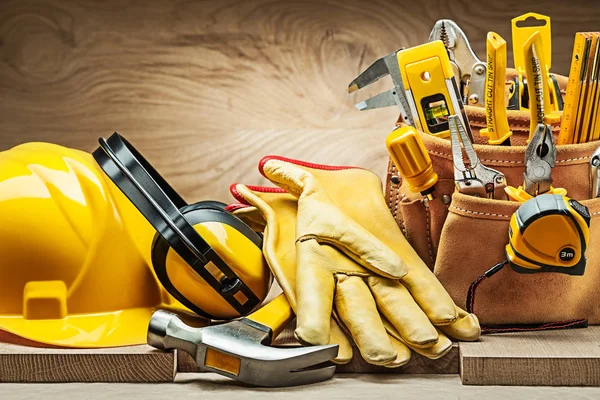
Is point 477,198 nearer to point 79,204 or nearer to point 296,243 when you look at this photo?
point 296,243

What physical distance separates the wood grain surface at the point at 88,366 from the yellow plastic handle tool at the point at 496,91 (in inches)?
17.4

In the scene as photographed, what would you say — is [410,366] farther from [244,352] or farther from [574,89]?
[574,89]

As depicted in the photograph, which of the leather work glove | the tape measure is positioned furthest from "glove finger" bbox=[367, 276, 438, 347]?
the tape measure

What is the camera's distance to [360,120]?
4.70ft

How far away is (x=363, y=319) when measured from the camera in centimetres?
88

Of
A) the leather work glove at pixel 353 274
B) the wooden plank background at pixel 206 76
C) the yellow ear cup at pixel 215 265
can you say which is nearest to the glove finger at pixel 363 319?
the leather work glove at pixel 353 274

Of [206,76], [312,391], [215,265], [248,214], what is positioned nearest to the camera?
[312,391]

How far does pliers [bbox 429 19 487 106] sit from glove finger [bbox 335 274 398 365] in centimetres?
31

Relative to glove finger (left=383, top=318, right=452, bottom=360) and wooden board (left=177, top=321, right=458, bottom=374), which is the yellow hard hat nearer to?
wooden board (left=177, top=321, right=458, bottom=374)

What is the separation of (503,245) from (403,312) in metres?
0.15

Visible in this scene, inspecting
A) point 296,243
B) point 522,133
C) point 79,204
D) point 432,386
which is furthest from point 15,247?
point 522,133

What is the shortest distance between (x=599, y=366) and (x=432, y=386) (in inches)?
6.6

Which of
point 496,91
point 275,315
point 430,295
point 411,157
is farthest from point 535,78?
point 275,315

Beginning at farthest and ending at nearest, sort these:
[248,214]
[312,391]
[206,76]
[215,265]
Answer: [206,76] → [248,214] → [215,265] → [312,391]
